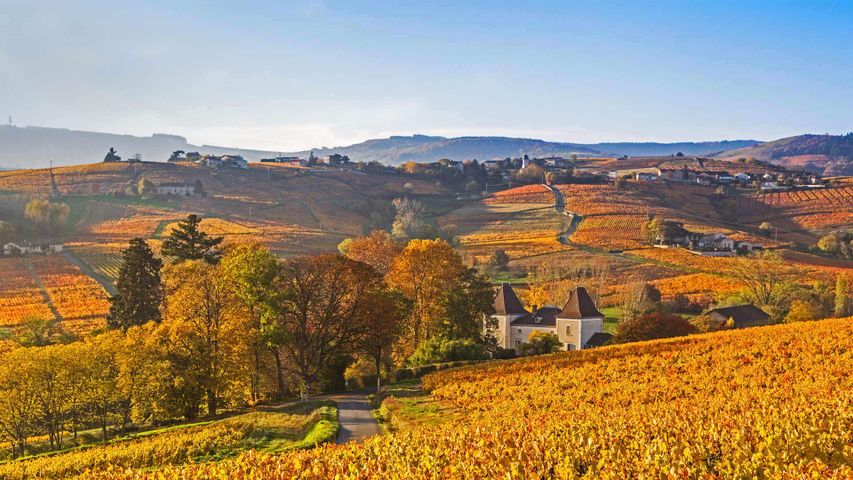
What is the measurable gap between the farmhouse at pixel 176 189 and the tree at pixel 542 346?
400ft

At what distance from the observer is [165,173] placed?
552ft

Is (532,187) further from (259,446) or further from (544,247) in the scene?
(259,446)

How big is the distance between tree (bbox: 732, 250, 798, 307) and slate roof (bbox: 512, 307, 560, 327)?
23.6 meters

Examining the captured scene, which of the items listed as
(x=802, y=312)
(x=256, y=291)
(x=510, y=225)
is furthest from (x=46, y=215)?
(x=802, y=312)

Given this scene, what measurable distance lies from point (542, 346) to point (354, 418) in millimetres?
22471

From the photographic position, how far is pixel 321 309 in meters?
40.2

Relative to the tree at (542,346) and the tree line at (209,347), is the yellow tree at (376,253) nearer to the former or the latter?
the tree line at (209,347)

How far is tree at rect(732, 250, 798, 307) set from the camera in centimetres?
6850

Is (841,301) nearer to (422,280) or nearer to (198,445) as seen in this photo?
(422,280)

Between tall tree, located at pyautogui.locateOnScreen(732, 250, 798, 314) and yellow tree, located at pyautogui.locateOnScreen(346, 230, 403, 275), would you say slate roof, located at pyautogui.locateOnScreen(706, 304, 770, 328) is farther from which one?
yellow tree, located at pyautogui.locateOnScreen(346, 230, 403, 275)

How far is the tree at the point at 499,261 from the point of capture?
326 feet

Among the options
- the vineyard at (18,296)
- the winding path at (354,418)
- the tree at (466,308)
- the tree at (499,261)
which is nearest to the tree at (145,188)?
the vineyard at (18,296)

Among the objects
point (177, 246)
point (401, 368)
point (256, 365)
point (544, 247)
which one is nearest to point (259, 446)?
point (256, 365)

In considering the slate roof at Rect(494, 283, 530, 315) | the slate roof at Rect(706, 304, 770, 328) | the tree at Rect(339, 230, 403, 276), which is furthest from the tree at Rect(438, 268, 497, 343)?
the slate roof at Rect(706, 304, 770, 328)
